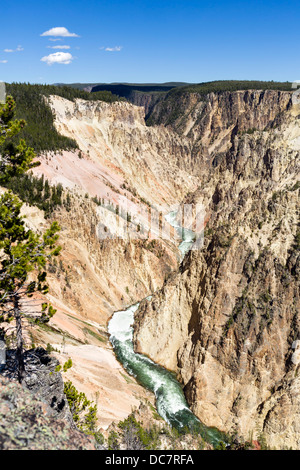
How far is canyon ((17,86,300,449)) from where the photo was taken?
20219 millimetres

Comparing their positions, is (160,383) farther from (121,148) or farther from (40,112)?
(121,148)

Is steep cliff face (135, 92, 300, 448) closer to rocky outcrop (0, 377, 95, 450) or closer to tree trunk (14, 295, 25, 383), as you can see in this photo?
tree trunk (14, 295, 25, 383)

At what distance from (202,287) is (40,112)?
54538 mm

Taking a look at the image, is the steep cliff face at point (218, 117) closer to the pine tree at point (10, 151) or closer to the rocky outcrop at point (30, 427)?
the pine tree at point (10, 151)

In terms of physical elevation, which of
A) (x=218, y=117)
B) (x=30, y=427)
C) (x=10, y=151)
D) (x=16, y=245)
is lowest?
(x=30, y=427)

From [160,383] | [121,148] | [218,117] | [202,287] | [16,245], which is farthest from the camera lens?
[218,117]

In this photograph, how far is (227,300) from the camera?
2278 centimetres

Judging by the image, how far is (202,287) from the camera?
26156 millimetres

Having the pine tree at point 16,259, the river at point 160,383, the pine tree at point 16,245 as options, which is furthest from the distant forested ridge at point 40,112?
the pine tree at point 16,259

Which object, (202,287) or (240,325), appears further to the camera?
(202,287)

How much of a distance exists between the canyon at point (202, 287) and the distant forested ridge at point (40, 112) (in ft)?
7.69

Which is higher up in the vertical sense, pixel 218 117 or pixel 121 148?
pixel 218 117

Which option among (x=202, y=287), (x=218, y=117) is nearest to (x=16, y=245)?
(x=202, y=287)

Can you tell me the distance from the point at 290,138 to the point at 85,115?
146 feet
